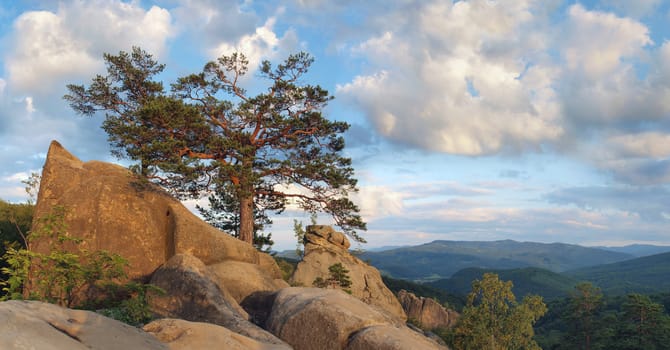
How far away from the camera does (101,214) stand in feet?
60.7

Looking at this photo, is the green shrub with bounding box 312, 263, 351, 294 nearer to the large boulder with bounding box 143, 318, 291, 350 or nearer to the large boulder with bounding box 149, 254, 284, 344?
the large boulder with bounding box 149, 254, 284, 344

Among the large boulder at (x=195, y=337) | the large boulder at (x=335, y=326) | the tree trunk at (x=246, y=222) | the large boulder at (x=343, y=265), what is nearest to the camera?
the large boulder at (x=195, y=337)

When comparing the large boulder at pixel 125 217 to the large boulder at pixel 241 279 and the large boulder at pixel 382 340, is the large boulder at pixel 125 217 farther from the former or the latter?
the large boulder at pixel 382 340

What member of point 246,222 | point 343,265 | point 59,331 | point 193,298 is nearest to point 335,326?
point 193,298

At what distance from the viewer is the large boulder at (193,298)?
560 inches

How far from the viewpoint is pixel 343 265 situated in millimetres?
34875

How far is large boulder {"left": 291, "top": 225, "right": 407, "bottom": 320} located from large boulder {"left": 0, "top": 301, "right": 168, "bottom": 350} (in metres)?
25.5

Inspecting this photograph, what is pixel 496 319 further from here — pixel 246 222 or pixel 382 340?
pixel 382 340

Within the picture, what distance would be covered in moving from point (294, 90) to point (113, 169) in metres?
14.0

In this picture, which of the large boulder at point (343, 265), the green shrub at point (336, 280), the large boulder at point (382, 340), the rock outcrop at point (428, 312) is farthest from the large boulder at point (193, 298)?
the rock outcrop at point (428, 312)

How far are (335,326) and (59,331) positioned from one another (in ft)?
27.6

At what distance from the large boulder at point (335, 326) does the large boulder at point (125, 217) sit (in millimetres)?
7428

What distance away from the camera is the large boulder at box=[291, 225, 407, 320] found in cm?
3359

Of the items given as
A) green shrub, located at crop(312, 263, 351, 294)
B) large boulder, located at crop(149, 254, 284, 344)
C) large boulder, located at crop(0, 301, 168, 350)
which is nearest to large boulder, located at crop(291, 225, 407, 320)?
green shrub, located at crop(312, 263, 351, 294)
